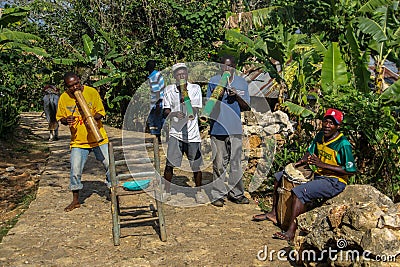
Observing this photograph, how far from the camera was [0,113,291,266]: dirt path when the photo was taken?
4746 millimetres

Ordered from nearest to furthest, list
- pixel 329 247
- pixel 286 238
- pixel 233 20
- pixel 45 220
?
pixel 329 247, pixel 286 238, pixel 45 220, pixel 233 20

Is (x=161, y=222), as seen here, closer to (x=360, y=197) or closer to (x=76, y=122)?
(x=76, y=122)

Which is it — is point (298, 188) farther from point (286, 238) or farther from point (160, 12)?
point (160, 12)

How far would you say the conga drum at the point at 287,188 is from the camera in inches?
215

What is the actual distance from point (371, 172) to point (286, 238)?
215 centimetres

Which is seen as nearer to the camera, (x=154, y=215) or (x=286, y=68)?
(x=154, y=215)

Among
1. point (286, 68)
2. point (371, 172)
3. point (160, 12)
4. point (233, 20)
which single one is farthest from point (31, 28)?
point (371, 172)

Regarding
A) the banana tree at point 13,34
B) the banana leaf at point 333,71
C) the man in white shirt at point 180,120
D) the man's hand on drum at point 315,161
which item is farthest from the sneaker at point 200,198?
the banana tree at point 13,34

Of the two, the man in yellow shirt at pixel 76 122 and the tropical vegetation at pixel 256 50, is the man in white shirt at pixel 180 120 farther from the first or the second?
the tropical vegetation at pixel 256 50

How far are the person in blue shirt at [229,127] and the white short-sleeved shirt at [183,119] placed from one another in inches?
9.1

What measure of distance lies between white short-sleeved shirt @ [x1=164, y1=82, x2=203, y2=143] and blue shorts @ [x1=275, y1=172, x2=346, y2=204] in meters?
1.74

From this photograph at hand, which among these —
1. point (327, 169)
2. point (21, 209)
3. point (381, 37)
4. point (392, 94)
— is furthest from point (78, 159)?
point (381, 37)

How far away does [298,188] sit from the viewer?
5141 mm

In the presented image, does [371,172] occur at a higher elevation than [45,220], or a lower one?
higher
